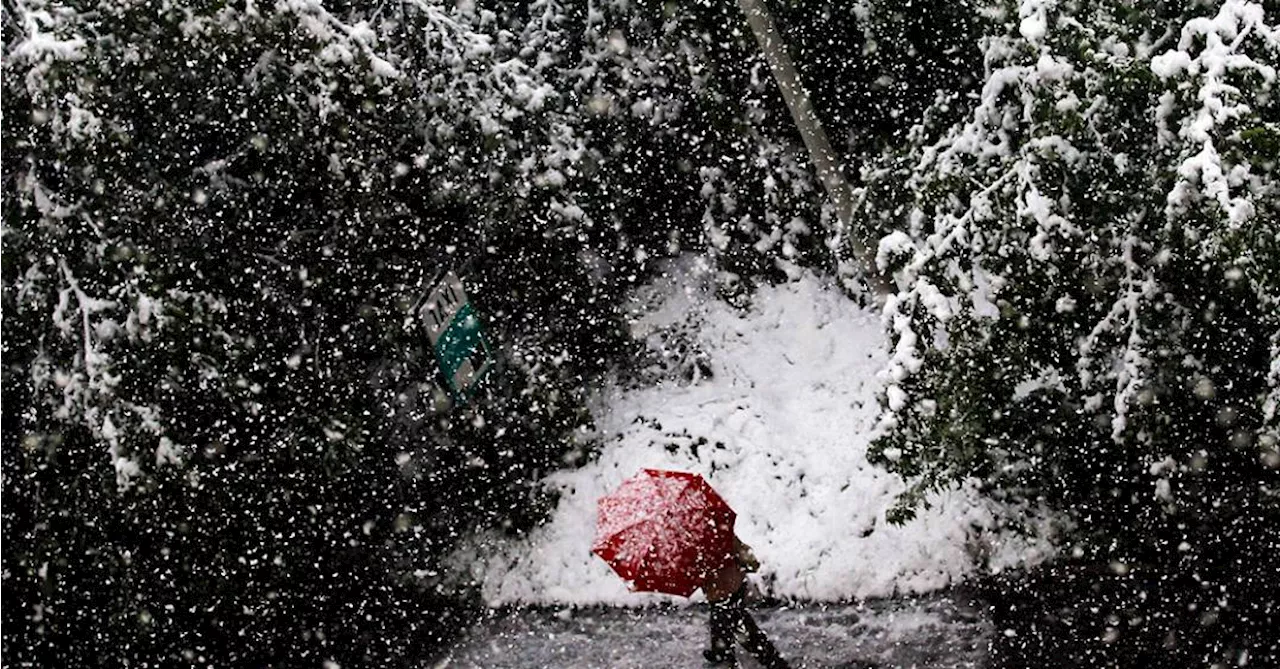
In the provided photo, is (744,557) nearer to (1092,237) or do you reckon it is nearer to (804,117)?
(1092,237)

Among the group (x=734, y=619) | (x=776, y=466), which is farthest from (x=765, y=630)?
(x=776, y=466)

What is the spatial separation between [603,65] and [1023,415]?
563cm

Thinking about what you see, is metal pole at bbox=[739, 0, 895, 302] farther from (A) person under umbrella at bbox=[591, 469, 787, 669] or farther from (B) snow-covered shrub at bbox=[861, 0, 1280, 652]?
(A) person under umbrella at bbox=[591, 469, 787, 669]

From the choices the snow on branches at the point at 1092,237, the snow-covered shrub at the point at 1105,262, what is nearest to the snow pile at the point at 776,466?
the snow-covered shrub at the point at 1105,262

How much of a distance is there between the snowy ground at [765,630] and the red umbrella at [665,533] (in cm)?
134

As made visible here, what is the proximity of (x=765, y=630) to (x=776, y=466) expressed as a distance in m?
2.13

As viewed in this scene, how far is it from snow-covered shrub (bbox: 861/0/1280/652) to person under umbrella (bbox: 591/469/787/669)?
4.56 feet

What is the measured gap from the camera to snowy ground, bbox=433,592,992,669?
805 cm

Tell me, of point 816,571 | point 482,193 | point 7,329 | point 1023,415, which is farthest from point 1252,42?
point 7,329

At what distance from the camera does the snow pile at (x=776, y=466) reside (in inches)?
356

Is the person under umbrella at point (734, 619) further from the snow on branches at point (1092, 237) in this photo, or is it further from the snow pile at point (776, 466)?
the snow on branches at point (1092, 237)

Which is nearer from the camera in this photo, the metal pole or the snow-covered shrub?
the snow-covered shrub

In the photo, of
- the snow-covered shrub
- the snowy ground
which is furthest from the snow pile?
the snow-covered shrub

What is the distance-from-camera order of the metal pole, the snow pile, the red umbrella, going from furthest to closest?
the snow pile < the metal pole < the red umbrella
